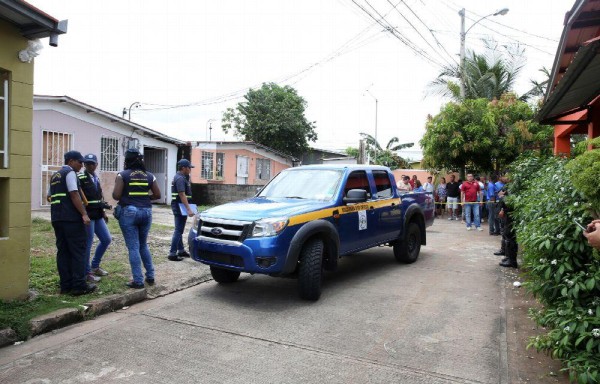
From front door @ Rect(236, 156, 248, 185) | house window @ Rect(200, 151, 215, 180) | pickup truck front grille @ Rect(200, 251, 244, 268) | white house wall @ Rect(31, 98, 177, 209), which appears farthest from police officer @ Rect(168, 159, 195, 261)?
house window @ Rect(200, 151, 215, 180)

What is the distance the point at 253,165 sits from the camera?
24766 mm

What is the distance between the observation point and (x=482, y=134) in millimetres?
15516

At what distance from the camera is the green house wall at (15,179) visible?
187 inches

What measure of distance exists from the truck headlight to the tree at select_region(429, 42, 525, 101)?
651 inches

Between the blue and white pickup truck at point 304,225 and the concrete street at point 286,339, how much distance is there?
0.52 m

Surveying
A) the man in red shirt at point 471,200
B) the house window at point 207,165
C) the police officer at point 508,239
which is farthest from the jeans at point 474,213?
the house window at point 207,165

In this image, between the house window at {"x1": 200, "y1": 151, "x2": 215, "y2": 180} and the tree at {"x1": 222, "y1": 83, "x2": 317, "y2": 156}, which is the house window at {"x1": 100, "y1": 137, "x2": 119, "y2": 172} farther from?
the tree at {"x1": 222, "y1": 83, "x2": 317, "y2": 156}

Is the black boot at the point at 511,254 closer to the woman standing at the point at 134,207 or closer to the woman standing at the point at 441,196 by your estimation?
the woman standing at the point at 134,207

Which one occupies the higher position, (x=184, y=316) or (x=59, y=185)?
(x=59, y=185)

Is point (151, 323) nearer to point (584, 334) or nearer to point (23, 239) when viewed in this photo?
point (23, 239)

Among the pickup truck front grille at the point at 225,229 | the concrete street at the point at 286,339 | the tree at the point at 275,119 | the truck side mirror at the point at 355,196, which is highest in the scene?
the tree at the point at 275,119

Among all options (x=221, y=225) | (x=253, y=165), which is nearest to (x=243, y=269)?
(x=221, y=225)

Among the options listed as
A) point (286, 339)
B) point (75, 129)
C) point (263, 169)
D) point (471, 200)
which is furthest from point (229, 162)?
point (286, 339)

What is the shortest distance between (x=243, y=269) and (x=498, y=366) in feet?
9.24
